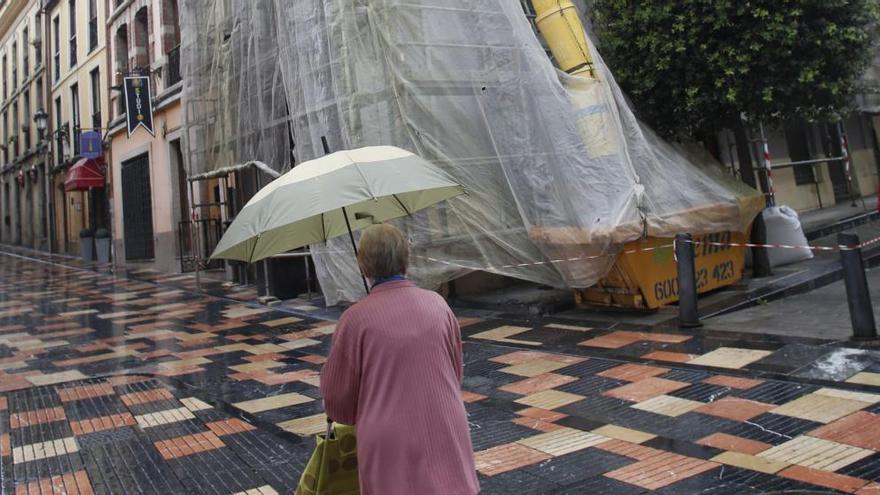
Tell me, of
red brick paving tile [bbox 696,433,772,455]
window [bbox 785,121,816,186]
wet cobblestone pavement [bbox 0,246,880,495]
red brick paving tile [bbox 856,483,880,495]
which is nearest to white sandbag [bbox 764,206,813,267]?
wet cobblestone pavement [bbox 0,246,880,495]

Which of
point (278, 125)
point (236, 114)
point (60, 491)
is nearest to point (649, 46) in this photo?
point (278, 125)

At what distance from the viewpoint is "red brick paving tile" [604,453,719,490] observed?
317cm

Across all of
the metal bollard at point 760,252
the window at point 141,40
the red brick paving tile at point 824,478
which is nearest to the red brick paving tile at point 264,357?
the red brick paving tile at point 824,478

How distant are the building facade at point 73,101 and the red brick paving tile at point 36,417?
680 inches

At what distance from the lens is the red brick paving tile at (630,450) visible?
138 inches

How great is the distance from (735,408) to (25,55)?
3689 cm

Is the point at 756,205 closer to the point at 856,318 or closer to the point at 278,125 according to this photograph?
the point at 856,318

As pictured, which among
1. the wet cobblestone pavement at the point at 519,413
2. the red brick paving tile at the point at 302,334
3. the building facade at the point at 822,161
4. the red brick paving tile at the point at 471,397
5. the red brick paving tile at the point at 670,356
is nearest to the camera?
the wet cobblestone pavement at the point at 519,413

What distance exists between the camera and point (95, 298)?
12.2 metres

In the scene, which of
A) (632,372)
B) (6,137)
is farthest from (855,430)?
(6,137)

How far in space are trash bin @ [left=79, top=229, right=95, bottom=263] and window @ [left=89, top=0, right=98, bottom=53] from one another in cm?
631

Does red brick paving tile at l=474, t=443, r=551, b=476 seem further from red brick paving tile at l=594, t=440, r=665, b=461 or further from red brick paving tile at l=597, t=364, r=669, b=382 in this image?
red brick paving tile at l=597, t=364, r=669, b=382

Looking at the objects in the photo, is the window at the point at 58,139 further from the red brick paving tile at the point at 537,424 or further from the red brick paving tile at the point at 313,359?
the red brick paving tile at the point at 537,424

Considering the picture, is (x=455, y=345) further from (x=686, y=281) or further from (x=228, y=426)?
(x=686, y=281)
